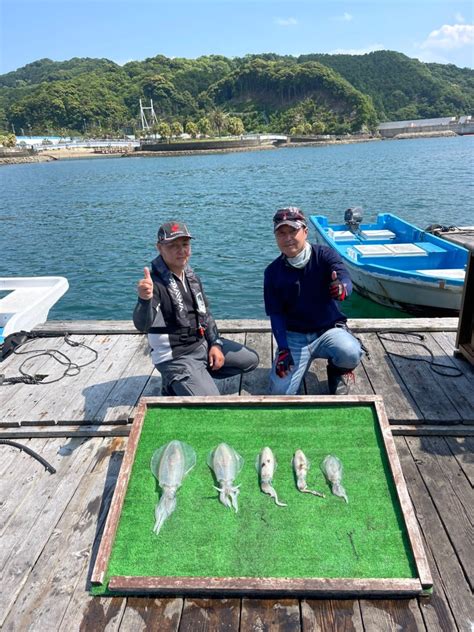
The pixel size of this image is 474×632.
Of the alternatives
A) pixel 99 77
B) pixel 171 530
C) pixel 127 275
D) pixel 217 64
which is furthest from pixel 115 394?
pixel 217 64

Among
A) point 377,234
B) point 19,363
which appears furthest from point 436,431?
point 377,234

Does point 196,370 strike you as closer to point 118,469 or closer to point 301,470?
point 118,469

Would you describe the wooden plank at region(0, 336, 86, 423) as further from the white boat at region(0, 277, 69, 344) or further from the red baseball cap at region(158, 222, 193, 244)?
the red baseball cap at region(158, 222, 193, 244)

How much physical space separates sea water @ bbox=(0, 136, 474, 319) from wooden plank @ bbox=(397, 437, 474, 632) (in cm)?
691

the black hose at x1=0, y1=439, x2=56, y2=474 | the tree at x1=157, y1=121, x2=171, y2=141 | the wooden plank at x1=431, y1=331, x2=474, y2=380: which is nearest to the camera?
the black hose at x1=0, y1=439, x2=56, y2=474

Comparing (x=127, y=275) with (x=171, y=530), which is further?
(x=127, y=275)

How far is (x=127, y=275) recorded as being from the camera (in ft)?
48.6

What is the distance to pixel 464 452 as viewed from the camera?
3084mm

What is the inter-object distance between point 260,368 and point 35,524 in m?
2.34

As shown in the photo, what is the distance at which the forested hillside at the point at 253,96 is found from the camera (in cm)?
13462

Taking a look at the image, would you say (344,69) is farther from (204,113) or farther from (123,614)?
(123,614)

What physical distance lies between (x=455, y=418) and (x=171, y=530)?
2.32m

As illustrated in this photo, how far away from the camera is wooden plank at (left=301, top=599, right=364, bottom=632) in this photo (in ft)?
6.62

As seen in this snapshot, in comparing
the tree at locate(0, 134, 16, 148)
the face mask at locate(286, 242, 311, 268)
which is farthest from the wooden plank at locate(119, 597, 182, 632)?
the tree at locate(0, 134, 16, 148)
